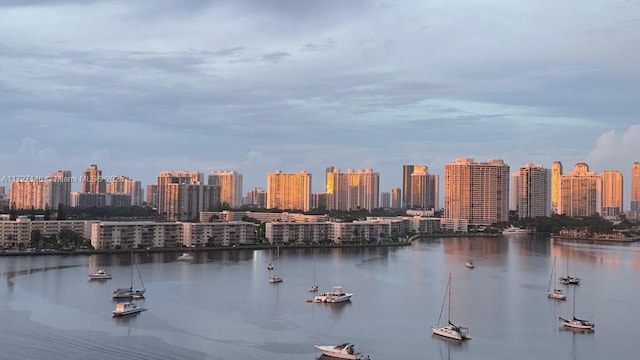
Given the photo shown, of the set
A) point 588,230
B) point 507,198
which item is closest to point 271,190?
point 507,198

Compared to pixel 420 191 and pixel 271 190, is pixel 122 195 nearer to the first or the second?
pixel 271 190

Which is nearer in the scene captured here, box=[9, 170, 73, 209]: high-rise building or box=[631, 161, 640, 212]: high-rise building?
box=[9, 170, 73, 209]: high-rise building

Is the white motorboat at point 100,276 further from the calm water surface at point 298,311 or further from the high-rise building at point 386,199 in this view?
the high-rise building at point 386,199

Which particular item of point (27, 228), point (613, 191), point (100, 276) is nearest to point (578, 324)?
point (100, 276)

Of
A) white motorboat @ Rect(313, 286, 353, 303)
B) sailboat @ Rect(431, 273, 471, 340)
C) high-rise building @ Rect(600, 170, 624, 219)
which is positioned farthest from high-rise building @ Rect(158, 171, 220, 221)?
high-rise building @ Rect(600, 170, 624, 219)

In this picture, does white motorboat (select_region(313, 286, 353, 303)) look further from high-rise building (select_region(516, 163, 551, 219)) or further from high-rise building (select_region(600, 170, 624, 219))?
high-rise building (select_region(600, 170, 624, 219))

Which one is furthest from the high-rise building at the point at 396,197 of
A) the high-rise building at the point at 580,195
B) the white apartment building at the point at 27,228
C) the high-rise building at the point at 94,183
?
the white apartment building at the point at 27,228

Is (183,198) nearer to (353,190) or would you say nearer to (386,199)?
(353,190)
